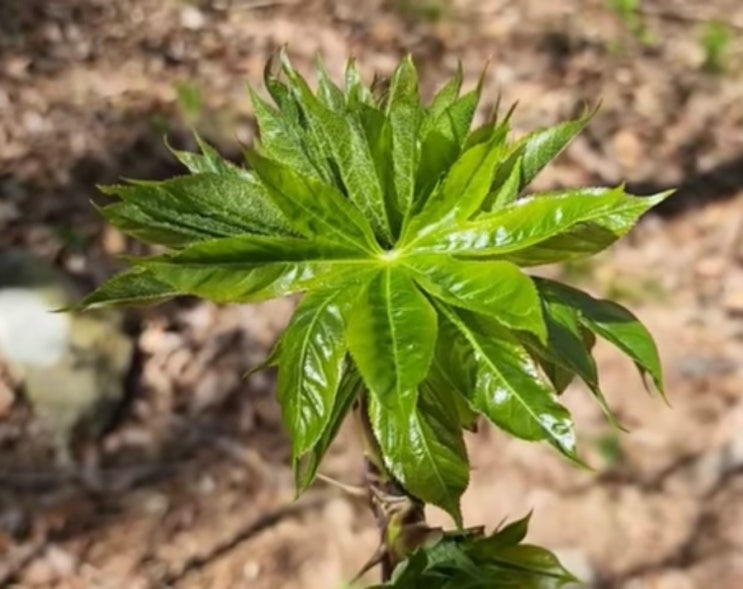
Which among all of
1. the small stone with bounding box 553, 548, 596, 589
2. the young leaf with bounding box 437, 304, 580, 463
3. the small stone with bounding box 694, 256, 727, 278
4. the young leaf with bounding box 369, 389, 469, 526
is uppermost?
the young leaf with bounding box 437, 304, 580, 463

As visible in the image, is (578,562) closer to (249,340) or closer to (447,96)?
(249,340)

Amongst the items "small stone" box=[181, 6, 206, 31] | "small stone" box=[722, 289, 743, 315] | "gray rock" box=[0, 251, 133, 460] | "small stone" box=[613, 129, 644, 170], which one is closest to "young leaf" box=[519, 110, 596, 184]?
"gray rock" box=[0, 251, 133, 460]

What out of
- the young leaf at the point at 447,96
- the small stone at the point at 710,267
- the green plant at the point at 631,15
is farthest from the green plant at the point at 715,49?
the young leaf at the point at 447,96

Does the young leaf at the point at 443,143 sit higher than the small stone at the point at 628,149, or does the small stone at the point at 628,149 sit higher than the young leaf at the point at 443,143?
the young leaf at the point at 443,143

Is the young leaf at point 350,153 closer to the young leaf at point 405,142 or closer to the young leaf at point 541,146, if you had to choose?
the young leaf at point 405,142

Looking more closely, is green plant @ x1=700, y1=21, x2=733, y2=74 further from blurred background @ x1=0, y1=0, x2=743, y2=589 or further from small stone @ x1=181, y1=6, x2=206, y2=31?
small stone @ x1=181, y1=6, x2=206, y2=31

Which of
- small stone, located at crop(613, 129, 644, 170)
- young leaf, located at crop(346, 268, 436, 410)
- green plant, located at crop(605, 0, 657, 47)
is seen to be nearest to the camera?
young leaf, located at crop(346, 268, 436, 410)

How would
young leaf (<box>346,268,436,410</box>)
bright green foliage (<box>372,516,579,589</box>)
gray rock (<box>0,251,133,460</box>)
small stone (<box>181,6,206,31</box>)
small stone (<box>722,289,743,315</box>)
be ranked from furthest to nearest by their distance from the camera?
small stone (<box>181,6,206,31</box>) < small stone (<box>722,289,743,315</box>) < gray rock (<box>0,251,133,460</box>) < bright green foliage (<box>372,516,579,589</box>) < young leaf (<box>346,268,436,410</box>)

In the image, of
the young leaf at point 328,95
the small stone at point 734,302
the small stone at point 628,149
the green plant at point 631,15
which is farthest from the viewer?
the green plant at point 631,15
